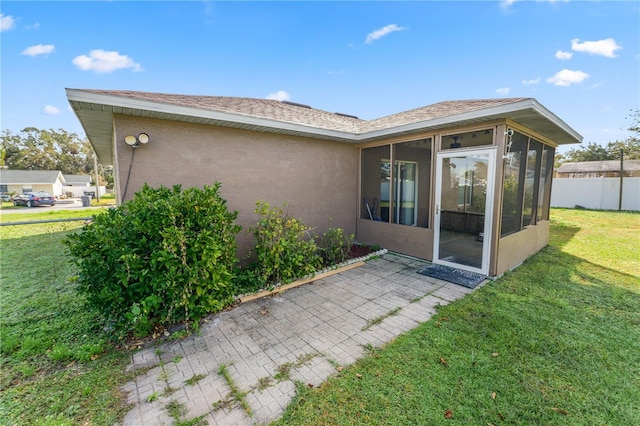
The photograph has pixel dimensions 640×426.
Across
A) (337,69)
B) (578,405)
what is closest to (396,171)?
(578,405)

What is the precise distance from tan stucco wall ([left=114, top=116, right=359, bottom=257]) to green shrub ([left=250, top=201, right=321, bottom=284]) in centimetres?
73

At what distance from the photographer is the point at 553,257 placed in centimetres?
608

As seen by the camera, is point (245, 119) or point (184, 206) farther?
point (245, 119)

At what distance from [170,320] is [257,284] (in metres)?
1.34

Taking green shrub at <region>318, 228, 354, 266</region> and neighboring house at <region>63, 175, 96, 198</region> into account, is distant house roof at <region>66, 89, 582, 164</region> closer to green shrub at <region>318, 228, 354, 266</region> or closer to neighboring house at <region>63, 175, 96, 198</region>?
green shrub at <region>318, 228, 354, 266</region>

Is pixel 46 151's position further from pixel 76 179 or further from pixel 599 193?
pixel 599 193

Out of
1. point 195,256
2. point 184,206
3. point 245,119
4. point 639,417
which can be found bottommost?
point 639,417

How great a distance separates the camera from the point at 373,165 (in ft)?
22.3

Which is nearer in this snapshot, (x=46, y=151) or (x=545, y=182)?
(x=545, y=182)

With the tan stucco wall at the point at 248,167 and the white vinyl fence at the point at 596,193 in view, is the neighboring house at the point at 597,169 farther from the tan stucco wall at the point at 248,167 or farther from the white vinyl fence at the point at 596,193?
the tan stucco wall at the point at 248,167

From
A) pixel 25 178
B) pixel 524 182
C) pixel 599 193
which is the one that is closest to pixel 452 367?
pixel 524 182

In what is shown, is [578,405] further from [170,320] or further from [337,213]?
[337,213]

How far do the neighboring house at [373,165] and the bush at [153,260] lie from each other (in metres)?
1.21

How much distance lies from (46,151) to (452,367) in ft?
218
